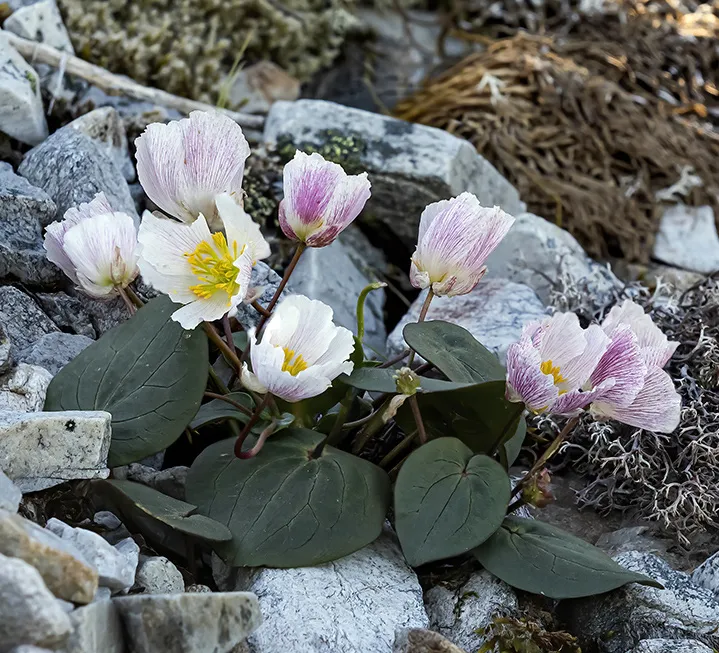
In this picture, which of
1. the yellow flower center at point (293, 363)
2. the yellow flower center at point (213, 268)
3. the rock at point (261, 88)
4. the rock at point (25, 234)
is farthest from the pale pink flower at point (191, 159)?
the rock at point (261, 88)

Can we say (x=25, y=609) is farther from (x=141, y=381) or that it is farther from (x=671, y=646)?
(x=671, y=646)

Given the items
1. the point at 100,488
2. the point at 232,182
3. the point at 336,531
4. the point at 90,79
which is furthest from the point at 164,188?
the point at 90,79

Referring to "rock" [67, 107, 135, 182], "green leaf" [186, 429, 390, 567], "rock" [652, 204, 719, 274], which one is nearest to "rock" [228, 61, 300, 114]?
"rock" [67, 107, 135, 182]

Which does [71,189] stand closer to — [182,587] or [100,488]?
[100,488]

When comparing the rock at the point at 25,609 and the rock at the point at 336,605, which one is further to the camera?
the rock at the point at 336,605

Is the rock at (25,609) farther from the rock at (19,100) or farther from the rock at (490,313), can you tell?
the rock at (19,100)

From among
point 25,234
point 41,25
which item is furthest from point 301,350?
point 41,25
